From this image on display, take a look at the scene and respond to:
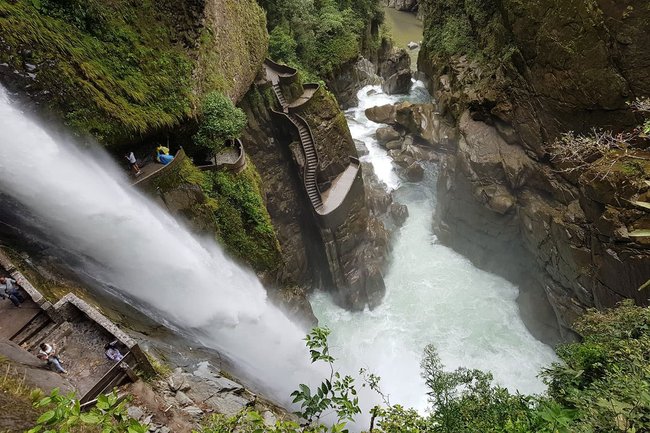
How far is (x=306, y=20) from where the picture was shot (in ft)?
98.2

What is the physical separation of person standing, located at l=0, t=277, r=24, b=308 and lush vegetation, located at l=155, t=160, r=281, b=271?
6144mm

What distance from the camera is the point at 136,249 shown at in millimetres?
12086

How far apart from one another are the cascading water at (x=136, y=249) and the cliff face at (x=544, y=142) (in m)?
13.2

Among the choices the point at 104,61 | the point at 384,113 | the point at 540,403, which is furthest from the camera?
the point at 384,113

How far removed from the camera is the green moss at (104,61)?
10711 mm

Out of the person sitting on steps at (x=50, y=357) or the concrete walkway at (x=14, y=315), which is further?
the concrete walkway at (x=14, y=315)

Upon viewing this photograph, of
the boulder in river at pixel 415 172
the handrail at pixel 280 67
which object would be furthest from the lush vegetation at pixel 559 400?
the handrail at pixel 280 67

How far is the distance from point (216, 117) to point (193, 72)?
6.35 feet

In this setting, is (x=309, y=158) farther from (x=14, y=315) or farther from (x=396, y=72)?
(x=396, y=72)

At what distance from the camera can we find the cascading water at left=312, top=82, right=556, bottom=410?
65.9 feet

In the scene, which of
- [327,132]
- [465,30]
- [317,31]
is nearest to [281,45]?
→ [317,31]

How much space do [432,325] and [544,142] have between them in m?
11.7

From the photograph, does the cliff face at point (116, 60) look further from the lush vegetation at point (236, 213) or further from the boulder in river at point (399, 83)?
the boulder in river at point (399, 83)

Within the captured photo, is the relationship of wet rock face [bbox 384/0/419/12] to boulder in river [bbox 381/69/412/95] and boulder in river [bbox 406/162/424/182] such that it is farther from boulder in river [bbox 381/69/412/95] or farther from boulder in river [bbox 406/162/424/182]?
boulder in river [bbox 406/162/424/182]
